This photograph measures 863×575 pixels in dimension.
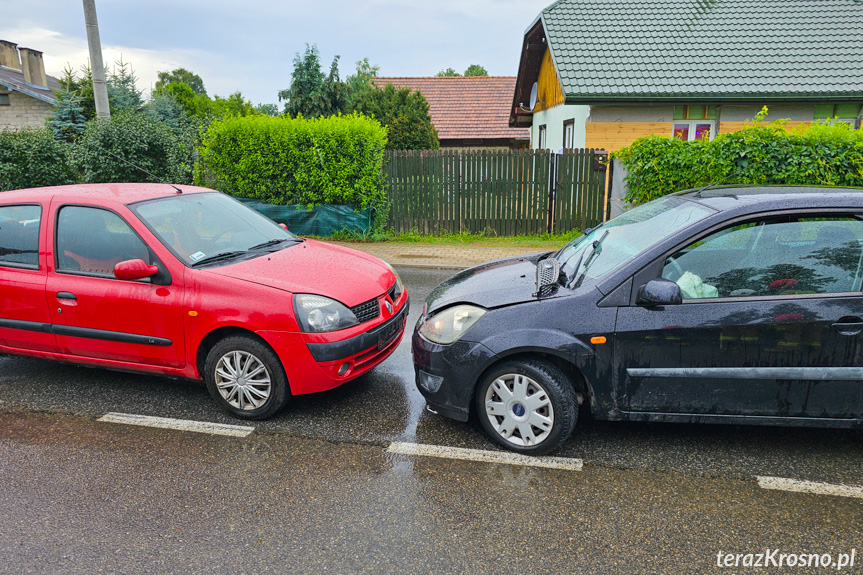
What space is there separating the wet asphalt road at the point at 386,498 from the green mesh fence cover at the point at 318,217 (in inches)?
335

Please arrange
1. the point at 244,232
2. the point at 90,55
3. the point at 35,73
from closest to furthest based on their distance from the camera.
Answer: the point at 244,232, the point at 90,55, the point at 35,73

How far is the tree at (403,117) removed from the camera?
70.4ft

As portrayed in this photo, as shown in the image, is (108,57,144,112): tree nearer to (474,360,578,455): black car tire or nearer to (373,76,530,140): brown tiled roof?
(373,76,530,140): brown tiled roof

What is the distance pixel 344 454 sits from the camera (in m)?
3.71

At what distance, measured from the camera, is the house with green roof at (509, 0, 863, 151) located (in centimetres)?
1302

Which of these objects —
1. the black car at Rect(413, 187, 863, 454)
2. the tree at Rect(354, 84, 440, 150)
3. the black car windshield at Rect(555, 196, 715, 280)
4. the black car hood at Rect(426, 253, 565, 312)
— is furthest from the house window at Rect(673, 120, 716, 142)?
the black car at Rect(413, 187, 863, 454)

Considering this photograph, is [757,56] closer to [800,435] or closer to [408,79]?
[800,435]

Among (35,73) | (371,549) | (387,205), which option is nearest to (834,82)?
(387,205)

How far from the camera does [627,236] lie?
407cm

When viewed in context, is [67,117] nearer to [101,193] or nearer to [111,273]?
[101,193]

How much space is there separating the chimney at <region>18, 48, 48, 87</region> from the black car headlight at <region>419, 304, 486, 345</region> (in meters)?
37.4

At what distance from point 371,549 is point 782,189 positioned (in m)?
3.37

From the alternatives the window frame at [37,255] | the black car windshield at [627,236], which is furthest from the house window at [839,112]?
the window frame at [37,255]

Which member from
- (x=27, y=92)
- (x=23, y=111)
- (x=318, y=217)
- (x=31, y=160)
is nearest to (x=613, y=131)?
(x=318, y=217)
